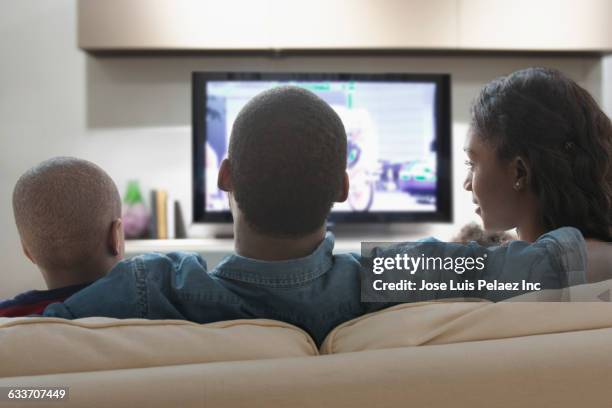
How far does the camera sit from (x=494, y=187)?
120 centimetres

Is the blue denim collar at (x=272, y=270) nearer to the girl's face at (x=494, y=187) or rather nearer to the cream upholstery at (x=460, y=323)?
the cream upholstery at (x=460, y=323)

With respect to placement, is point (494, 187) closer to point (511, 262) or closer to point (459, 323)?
point (511, 262)

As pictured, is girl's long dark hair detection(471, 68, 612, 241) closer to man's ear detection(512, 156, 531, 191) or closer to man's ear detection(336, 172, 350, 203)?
man's ear detection(512, 156, 531, 191)

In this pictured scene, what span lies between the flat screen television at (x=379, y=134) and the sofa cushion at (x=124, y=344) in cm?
278

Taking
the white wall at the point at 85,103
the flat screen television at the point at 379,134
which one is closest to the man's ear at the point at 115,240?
the flat screen television at the point at 379,134

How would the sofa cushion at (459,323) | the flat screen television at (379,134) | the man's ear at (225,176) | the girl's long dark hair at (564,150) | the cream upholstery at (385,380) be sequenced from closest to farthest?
the cream upholstery at (385,380)
the sofa cushion at (459,323)
the man's ear at (225,176)
the girl's long dark hair at (564,150)
the flat screen television at (379,134)

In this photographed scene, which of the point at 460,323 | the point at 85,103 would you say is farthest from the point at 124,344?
the point at 85,103

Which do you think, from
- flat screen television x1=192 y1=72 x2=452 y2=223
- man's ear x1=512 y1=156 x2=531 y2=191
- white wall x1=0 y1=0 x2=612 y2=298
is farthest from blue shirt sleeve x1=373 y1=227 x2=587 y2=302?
white wall x1=0 y1=0 x2=612 y2=298

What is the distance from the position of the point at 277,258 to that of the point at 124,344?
0.94 ft

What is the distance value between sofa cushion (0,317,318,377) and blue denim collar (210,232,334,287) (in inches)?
4.9

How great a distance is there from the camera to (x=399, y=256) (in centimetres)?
92

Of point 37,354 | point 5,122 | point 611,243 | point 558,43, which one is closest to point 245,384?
point 37,354

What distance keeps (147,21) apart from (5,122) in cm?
106

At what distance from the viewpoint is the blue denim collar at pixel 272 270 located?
2.86 feet
